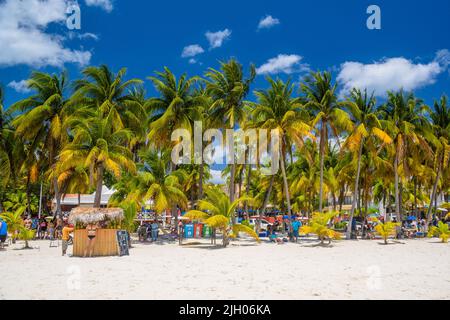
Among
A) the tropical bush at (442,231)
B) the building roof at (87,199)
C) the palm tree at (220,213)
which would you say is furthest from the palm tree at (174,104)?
the building roof at (87,199)

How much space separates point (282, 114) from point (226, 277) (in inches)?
687

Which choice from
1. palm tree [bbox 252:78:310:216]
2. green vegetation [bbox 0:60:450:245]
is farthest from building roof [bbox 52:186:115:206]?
palm tree [bbox 252:78:310:216]

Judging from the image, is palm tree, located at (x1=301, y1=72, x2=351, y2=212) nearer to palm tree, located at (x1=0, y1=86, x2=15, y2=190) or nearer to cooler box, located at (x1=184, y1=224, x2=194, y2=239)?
cooler box, located at (x1=184, y1=224, x2=194, y2=239)

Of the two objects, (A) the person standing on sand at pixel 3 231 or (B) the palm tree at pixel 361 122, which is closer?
(A) the person standing on sand at pixel 3 231

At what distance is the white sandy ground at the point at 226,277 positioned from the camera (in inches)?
336

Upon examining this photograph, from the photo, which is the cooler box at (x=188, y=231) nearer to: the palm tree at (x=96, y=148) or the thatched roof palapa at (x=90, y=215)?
the palm tree at (x=96, y=148)

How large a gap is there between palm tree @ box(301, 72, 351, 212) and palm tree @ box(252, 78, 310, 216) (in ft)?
2.85

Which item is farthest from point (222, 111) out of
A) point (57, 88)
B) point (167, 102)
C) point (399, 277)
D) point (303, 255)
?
point (399, 277)

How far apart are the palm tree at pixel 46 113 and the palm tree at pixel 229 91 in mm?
9569

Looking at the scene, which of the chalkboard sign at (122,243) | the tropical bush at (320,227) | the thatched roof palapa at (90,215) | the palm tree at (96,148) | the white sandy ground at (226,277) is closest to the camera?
the white sandy ground at (226,277)

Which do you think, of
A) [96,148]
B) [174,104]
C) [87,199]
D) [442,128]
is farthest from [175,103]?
[87,199]

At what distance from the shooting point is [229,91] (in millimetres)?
28234

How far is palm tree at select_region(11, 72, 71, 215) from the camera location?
25984mm
